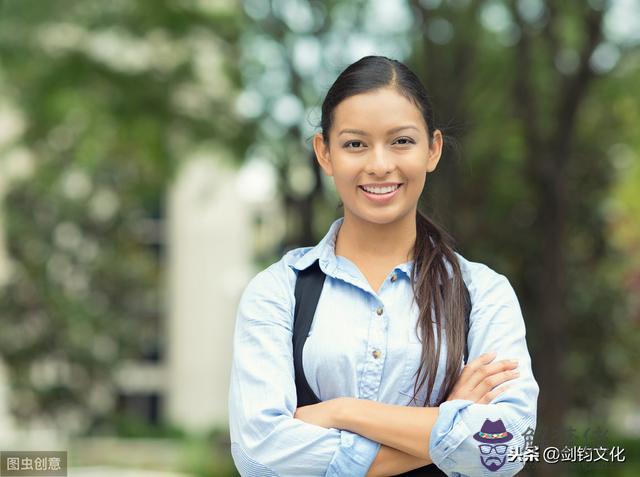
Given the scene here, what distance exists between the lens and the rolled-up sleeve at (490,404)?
232 cm

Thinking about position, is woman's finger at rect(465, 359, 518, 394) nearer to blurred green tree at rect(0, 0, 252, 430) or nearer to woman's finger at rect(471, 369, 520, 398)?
woman's finger at rect(471, 369, 520, 398)

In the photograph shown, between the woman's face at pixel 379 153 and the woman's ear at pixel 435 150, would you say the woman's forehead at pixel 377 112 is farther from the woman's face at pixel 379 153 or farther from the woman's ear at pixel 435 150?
the woman's ear at pixel 435 150

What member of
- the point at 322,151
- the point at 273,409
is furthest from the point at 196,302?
the point at 273,409

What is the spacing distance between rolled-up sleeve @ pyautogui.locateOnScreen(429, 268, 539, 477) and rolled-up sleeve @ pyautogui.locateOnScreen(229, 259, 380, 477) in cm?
16

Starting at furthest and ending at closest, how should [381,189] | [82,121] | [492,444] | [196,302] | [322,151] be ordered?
[196,302], [82,121], [322,151], [381,189], [492,444]

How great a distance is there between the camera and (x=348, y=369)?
238cm

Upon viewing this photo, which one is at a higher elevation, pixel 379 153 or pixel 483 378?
pixel 379 153

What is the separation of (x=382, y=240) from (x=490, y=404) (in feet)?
1.39

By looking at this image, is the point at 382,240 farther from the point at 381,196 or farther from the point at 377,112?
the point at 377,112

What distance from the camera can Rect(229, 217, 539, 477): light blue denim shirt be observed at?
2.35m

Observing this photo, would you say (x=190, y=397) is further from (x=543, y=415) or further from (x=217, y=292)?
(x=543, y=415)

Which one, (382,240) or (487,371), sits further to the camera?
(382,240)

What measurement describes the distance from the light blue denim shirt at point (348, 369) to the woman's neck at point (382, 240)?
0.03m

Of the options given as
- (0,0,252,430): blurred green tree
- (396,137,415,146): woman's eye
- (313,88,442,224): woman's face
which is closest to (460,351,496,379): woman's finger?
(313,88,442,224): woman's face
